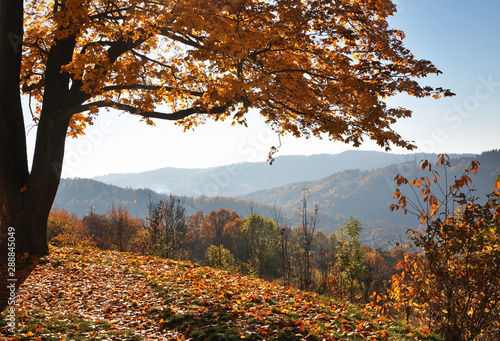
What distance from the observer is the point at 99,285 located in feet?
24.7

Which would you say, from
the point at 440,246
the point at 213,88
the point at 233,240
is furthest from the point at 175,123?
the point at 233,240

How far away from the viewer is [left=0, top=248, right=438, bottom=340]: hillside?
495 cm

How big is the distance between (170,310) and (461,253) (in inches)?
189

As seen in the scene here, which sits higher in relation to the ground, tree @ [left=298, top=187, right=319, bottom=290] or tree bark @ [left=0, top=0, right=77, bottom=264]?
tree bark @ [left=0, top=0, right=77, bottom=264]

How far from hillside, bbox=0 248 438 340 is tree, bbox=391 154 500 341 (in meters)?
0.98

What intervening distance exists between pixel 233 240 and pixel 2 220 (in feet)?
175

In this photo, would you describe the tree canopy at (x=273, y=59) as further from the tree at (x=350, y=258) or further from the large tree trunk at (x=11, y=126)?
the tree at (x=350, y=258)

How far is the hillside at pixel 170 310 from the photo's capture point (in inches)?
195

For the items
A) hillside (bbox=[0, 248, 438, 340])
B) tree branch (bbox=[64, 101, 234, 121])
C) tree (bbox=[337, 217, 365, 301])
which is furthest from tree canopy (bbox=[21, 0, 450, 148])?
tree (bbox=[337, 217, 365, 301])

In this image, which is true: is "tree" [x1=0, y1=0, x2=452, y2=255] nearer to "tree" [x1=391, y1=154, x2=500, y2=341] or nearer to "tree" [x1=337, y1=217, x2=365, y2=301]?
"tree" [x1=391, y1=154, x2=500, y2=341]

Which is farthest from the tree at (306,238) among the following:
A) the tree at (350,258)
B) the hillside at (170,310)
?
the tree at (350,258)

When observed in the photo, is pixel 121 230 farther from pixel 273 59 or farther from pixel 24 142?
pixel 273 59

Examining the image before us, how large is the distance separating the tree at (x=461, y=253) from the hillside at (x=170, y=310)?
983 millimetres

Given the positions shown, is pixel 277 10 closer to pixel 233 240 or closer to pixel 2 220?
pixel 2 220
